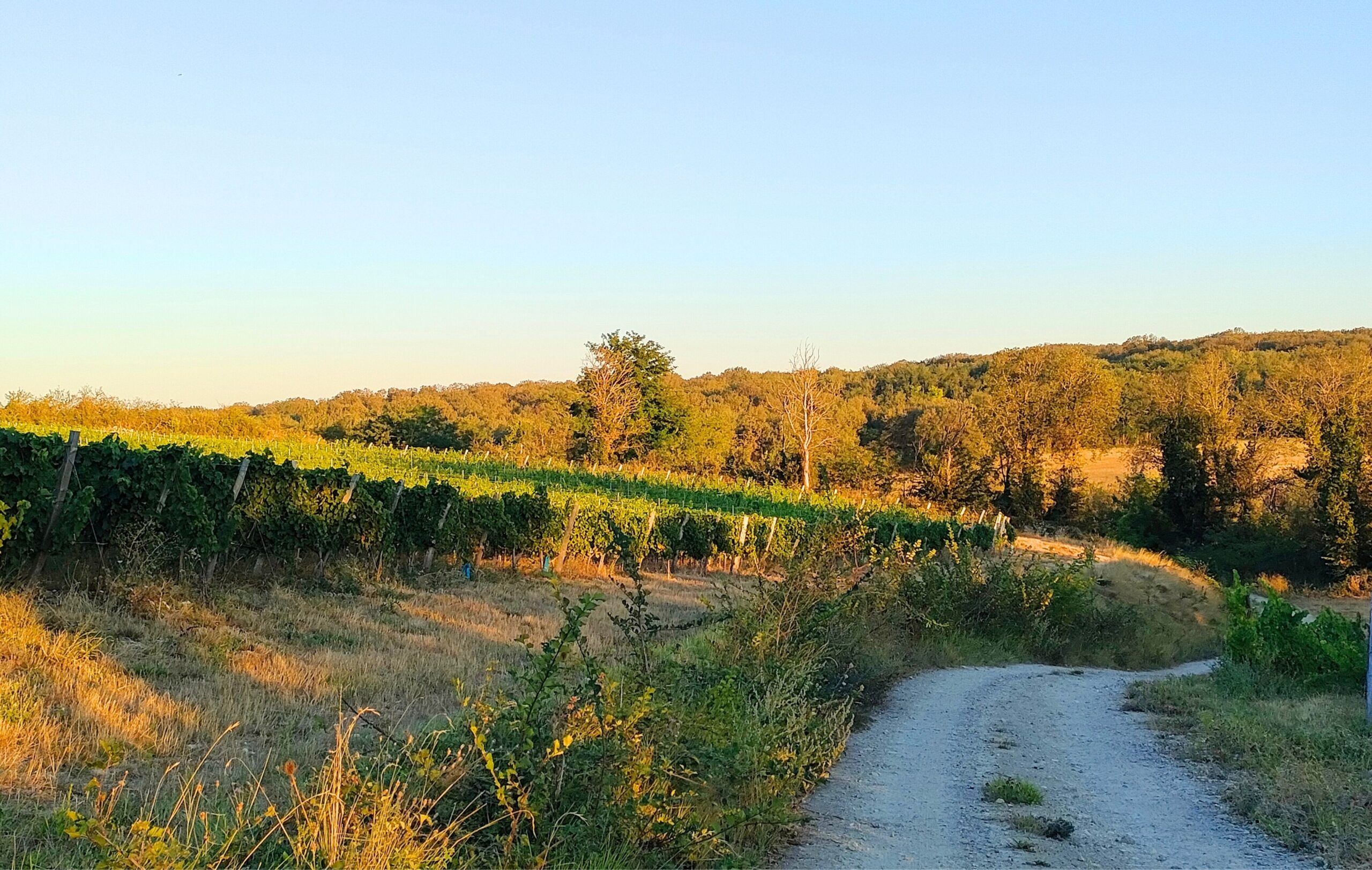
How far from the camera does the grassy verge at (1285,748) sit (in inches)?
240

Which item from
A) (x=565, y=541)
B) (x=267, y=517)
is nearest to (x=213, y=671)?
(x=267, y=517)

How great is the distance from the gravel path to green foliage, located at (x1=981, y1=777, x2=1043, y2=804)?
8 centimetres

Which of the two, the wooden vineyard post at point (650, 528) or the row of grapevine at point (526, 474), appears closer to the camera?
the wooden vineyard post at point (650, 528)

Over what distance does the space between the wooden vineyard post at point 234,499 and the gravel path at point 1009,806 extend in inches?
334

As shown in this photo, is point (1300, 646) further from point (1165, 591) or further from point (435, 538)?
point (1165, 591)

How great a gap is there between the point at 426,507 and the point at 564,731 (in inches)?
515

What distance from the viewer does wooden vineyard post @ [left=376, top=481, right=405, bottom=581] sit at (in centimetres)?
1605

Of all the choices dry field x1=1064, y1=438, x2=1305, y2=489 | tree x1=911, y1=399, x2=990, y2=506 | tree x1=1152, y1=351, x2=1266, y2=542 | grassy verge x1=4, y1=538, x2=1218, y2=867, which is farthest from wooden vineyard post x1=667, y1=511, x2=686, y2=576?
tree x1=911, y1=399, x2=990, y2=506

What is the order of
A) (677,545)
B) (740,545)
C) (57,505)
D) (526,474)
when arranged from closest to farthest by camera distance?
(57,505)
(740,545)
(677,545)
(526,474)

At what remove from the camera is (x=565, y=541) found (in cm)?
2164

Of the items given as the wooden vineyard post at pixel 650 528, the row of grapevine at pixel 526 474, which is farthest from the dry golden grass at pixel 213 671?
the row of grapevine at pixel 526 474

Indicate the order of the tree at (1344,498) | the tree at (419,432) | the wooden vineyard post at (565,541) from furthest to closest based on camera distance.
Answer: the tree at (419,432) → the tree at (1344,498) → the wooden vineyard post at (565,541)

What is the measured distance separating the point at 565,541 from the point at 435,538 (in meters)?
4.33

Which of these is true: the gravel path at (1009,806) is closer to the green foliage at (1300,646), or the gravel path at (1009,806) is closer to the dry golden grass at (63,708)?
the green foliage at (1300,646)
